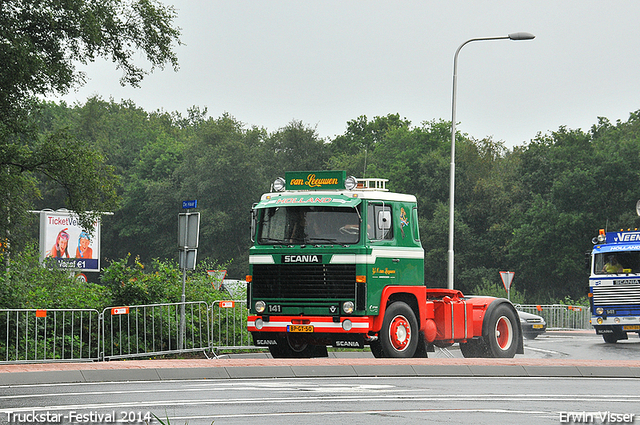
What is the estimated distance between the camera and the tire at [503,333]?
19688 millimetres

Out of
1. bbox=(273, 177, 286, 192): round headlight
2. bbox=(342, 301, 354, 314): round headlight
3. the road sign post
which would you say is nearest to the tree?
the road sign post

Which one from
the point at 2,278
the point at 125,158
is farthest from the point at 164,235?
the point at 2,278

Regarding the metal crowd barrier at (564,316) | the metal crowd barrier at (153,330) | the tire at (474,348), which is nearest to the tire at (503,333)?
the tire at (474,348)

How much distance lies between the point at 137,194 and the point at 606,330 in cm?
6312

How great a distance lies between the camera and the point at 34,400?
11.0 m

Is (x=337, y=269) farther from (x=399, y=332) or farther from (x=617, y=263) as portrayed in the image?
(x=617, y=263)

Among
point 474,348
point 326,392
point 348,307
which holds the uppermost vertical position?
point 348,307

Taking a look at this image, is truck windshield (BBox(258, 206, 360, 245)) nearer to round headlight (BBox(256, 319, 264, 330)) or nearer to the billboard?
round headlight (BBox(256, 319, 264, 330))

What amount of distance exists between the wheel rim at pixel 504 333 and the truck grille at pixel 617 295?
759cm

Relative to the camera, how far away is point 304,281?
55.9 feet

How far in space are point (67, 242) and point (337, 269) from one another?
22.0 meters

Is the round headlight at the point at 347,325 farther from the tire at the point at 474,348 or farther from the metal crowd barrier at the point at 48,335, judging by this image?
the metal crowd barrier at the point at 48,335

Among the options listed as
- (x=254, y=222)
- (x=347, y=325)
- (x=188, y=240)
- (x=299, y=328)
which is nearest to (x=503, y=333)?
(x=347, y=325)

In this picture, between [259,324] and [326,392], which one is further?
[259,324]
